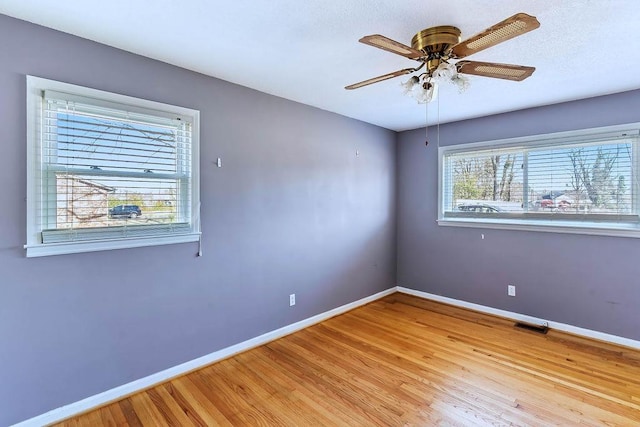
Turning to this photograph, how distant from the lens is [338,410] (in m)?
2.04

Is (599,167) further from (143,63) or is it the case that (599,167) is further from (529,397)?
(143,63)

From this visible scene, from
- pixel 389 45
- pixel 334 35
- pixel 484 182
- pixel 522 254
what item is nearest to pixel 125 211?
pixel 334 35

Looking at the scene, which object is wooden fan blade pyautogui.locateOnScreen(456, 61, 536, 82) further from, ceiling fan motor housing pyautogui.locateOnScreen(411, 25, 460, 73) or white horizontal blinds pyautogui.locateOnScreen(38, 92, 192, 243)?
white horizontal blinds pyautogui.locateOnScreen(38, 92, 192, 243)

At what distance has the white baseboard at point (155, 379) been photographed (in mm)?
1912

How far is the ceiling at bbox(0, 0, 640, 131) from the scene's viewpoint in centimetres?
165

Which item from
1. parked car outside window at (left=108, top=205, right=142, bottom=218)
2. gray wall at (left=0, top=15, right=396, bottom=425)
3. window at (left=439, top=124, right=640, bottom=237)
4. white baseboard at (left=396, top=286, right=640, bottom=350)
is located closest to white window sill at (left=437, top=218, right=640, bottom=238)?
window at (left=439, top=124, right=640, bottom=237)

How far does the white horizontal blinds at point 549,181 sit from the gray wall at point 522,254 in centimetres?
18

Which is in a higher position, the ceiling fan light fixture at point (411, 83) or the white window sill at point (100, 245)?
the ceiling fan light fixture at point (411, 83)

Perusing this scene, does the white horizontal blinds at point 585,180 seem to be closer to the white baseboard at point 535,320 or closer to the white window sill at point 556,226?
the white window sill at point 556,226

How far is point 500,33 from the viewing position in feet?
4.71

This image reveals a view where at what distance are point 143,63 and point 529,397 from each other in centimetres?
356

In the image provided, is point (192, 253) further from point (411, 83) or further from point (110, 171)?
point (411, 83)

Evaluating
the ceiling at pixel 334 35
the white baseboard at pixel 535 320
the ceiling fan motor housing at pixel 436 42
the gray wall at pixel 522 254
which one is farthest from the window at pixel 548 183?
the ceiling fan motor housing at pixel 436 42

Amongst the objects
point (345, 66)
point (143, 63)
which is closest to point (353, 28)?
point (345, 66)
